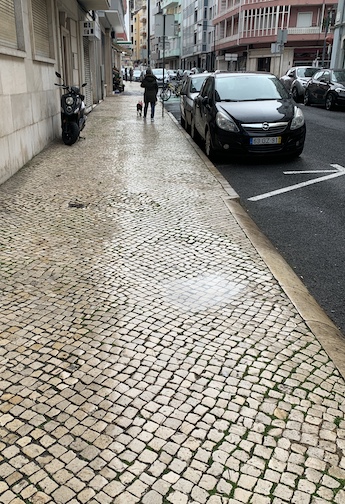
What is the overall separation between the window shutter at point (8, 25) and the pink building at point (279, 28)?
4707 cm

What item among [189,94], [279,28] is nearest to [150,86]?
[189,94]

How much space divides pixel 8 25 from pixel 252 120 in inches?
179

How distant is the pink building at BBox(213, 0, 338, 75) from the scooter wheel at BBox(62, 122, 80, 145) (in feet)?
147

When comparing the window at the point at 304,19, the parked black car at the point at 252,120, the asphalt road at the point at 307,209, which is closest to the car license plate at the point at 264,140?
the parked black car at the point at 252,120

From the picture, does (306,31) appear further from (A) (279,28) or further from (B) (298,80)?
(B) (298,80)

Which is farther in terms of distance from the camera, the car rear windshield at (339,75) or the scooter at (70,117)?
the car rear windshield at (339,75)

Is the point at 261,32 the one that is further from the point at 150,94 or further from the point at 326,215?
the point at 326,215

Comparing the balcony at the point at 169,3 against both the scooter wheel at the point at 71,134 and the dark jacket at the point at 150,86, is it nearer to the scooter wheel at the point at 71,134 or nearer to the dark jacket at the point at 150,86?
the dark jacket at the point at 150,86

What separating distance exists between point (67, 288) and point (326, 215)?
145 inches

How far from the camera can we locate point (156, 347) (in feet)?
9.87

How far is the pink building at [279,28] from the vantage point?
53031 mm

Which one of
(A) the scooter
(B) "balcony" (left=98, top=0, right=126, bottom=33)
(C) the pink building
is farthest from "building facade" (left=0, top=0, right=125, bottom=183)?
(C) the pink building

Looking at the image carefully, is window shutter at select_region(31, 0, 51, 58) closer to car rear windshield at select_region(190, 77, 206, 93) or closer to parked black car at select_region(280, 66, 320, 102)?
car rear windshield at select_region(190, 77, 206, 93)

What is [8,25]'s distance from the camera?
26.6ft
